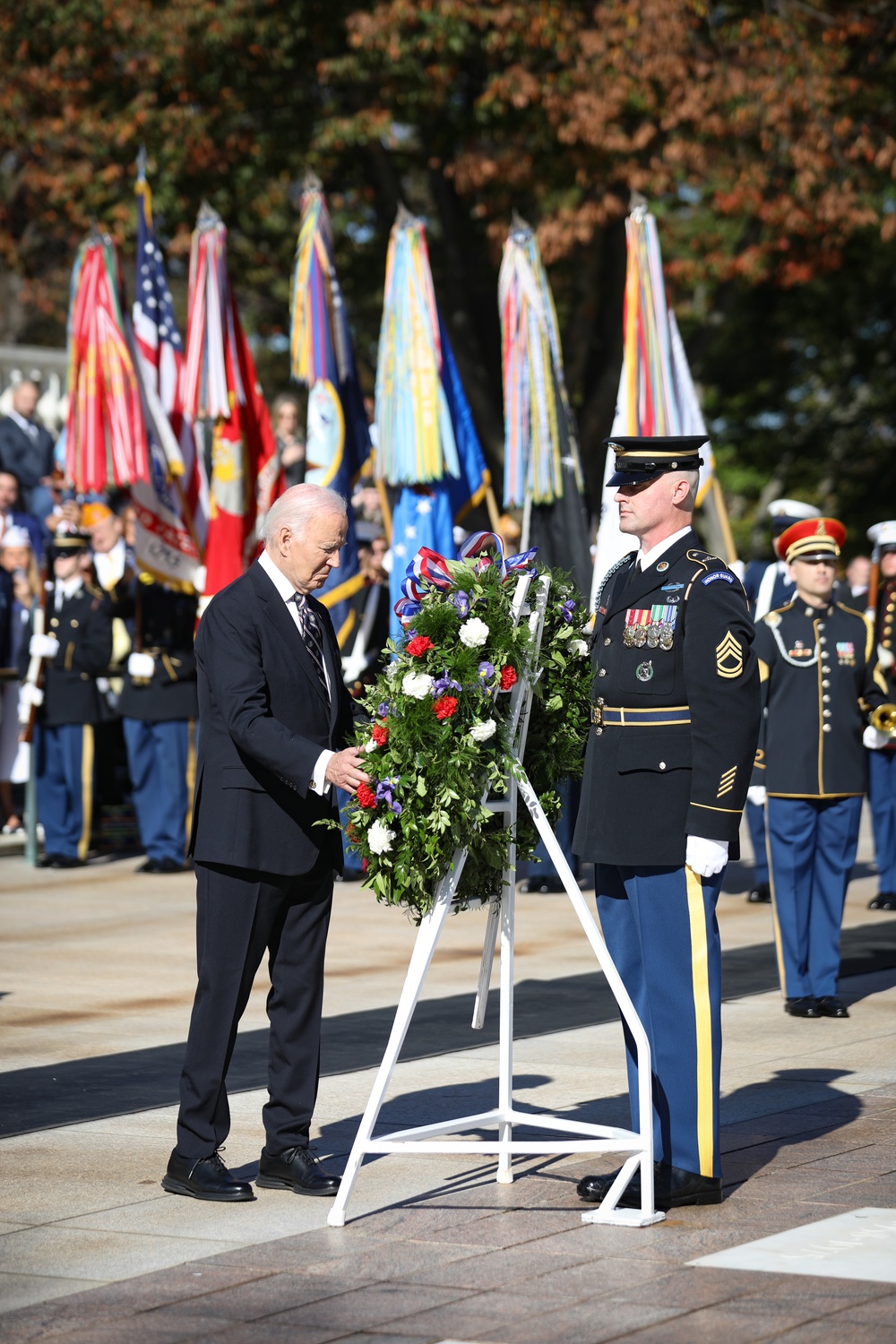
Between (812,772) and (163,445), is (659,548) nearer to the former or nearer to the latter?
(812,772)

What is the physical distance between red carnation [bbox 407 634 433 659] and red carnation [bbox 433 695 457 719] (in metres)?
0.13

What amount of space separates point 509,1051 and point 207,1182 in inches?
36.4

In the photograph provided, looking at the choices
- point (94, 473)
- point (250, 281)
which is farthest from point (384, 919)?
point (250, 281)

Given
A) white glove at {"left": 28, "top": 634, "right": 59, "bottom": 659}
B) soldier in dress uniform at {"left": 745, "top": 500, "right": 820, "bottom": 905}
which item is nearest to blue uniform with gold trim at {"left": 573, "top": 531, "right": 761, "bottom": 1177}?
soldier in dress uniform at {"left": 745, "top": 500, "right": 820, "bottom": 905}

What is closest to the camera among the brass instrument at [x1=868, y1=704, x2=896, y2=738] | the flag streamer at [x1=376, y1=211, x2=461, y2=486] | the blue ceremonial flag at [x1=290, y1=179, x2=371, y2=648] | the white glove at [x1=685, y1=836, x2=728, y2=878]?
the white glove at [x1=685, y1=836, x2=728, y2=878]

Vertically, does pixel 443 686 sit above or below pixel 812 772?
above

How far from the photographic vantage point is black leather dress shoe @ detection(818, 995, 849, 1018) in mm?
8414

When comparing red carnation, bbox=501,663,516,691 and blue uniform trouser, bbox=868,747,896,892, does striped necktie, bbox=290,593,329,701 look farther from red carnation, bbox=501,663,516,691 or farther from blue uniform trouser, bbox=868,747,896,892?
blue uniform trouser, bbox=868,747,896,892

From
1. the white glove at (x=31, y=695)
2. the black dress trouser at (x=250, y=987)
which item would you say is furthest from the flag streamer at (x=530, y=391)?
the black dress trouser at (x=250, y=987)

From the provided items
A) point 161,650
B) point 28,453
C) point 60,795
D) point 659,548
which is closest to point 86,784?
point 60,795

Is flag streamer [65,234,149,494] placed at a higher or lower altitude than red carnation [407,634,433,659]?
higher

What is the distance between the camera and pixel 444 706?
5094mm

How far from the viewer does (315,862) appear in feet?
18.4

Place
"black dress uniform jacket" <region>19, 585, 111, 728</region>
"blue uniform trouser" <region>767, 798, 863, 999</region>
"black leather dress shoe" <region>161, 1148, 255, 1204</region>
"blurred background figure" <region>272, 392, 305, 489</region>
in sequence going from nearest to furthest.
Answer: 1. "black leather dress shoe" <region>161, 1148, 255, 1204</region>
2. "blue uniform trouser" <region>767, 798, 863, 999</region>
3. "black dress uniform jacket" <region>19, 585, 111, 728</region>
4. "blurred background figure" <region>272, 392, 305, 489</region>
